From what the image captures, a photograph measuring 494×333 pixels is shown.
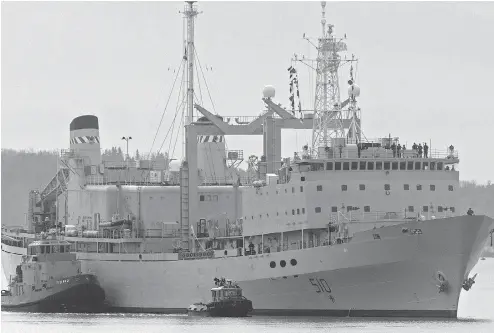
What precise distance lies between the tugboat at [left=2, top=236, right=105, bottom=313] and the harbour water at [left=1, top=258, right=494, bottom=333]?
1067 mm

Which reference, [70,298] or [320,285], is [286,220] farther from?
[70,298]

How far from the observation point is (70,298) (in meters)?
71.2

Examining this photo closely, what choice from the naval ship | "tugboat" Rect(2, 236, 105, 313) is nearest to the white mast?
the naval ship

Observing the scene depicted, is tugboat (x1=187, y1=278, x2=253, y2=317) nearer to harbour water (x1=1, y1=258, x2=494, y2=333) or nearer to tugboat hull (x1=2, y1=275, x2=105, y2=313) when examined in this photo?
harbour water (x1=1, y1=258, x2=494, y2=333)

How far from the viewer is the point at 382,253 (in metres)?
61.2

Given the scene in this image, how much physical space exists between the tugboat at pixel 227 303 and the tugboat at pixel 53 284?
27.4ft

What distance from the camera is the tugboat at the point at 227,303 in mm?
64188

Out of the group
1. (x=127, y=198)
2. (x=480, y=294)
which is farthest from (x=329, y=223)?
(x=480, y=294)

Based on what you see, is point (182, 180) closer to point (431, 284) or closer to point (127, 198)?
point (127, 198)

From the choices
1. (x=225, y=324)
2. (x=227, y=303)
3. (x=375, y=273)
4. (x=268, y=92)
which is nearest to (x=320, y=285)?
(x=375, y=273)

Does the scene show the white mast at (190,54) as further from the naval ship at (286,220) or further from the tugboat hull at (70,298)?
the tugboat hull at (70,298)

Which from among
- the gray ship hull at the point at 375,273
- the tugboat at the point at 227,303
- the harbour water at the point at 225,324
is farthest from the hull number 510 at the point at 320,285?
the tugboat at the point at 227,303

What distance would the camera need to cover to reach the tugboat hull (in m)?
71.4

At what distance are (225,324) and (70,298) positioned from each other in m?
12.5
